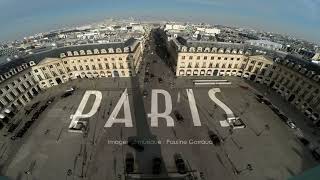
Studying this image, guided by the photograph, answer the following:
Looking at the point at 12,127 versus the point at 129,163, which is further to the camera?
the point at 12,127

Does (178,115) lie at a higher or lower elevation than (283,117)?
higher

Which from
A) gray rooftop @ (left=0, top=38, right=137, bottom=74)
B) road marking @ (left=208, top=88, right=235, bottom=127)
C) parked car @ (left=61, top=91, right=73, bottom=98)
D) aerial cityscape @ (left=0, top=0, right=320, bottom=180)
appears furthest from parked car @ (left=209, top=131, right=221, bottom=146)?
parked car @ (left=61, top=91, right=73, bottom=98)

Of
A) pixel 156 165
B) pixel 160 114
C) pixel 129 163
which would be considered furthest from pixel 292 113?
pixel 129 163

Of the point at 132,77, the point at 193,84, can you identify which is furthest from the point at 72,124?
the point at 193,84

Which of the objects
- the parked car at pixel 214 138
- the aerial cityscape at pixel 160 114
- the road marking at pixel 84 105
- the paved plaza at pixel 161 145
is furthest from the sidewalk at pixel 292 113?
the road marking at pixel 84 105

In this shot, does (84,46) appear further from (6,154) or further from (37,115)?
(6,154)

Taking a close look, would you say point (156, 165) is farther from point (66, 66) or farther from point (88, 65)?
point (66, 66)

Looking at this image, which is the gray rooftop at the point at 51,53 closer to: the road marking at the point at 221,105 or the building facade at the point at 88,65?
the building facade at the point at 88,65
